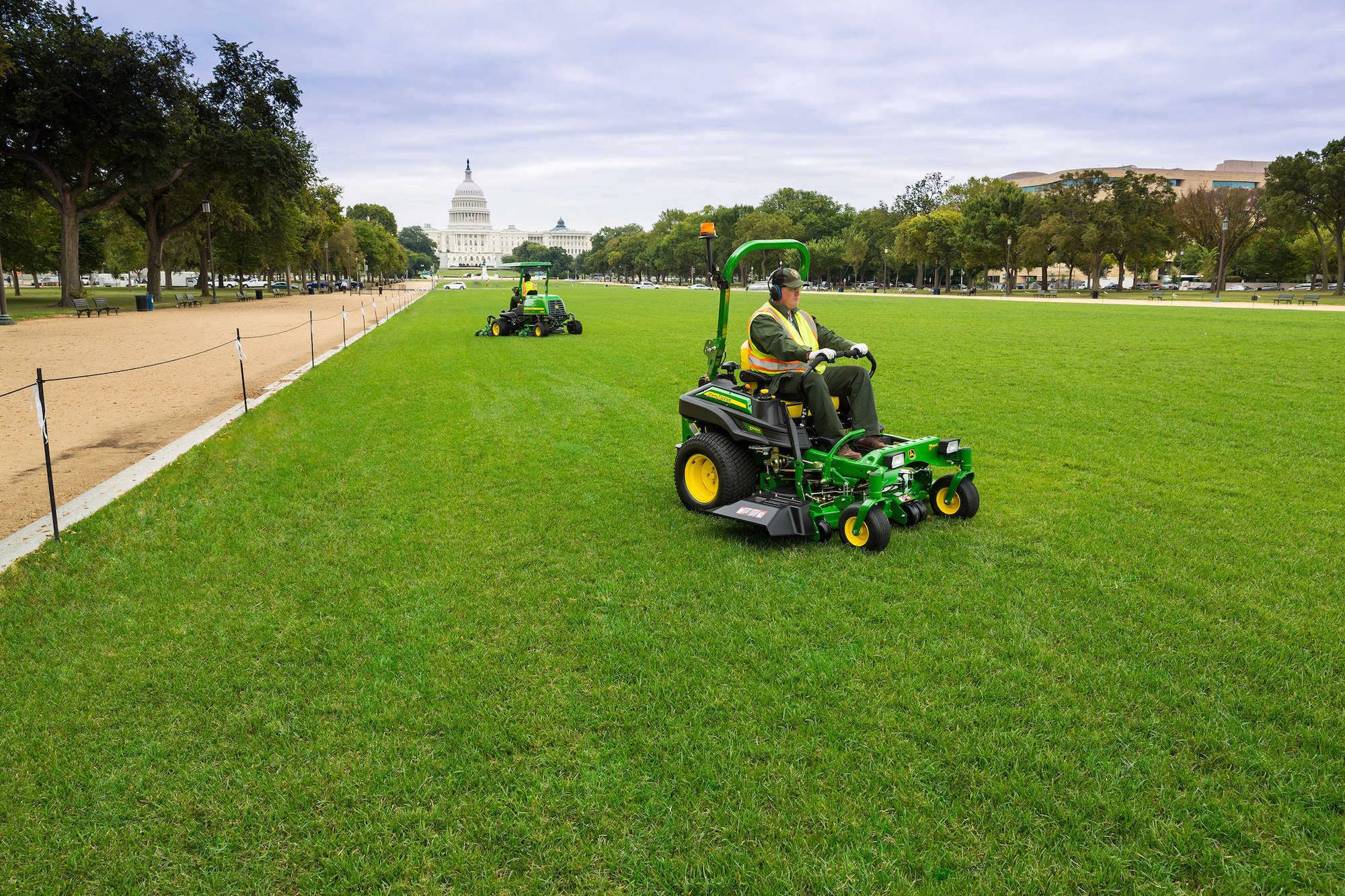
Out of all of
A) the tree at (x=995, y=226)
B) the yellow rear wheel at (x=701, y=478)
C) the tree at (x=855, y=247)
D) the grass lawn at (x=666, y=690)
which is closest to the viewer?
the grass lawn at (x=666, y=690)

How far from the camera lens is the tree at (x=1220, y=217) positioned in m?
Answer: 73.1

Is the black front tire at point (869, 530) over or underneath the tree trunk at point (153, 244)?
underneath

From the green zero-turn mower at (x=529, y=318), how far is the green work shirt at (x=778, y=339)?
677 inches

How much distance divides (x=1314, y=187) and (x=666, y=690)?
2663 inches

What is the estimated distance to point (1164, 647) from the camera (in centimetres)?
392

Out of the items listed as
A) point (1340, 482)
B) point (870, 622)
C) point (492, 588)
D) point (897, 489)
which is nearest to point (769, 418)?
point (897, 489)

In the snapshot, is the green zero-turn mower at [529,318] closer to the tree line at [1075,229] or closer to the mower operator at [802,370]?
the mower operator at [802,370]

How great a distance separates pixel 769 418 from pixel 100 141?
40.0m

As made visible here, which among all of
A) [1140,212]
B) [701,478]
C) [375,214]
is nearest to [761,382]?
[701,478]

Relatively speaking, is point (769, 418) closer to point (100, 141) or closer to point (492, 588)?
point (492, 588)

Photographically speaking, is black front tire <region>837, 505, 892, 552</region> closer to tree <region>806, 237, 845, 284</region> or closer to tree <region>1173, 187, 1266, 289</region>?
tree <region>1173, 187, 1266, 289</region>

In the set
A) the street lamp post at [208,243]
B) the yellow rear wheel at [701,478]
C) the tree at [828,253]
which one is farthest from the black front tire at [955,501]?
the tree at [828,253]

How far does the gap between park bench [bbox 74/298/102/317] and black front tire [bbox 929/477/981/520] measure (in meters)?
39.1

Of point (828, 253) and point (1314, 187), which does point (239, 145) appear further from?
point (828, 253)
